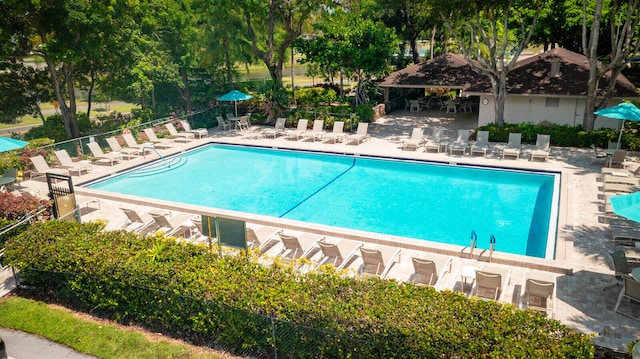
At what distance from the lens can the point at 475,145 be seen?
68.0 feet

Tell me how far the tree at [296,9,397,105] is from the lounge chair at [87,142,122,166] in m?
12.0

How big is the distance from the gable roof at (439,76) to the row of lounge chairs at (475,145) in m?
6.08

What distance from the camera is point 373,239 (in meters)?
12.3

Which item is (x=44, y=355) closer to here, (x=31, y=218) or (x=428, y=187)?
(x=31, y=218)

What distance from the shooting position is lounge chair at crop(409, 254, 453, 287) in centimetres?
1007

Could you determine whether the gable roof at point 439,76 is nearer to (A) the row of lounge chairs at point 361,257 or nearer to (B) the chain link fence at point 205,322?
(A) the row of lounge chairs at point 361,257

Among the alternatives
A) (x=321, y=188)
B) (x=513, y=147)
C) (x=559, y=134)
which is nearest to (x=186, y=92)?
(x=321, y=188)

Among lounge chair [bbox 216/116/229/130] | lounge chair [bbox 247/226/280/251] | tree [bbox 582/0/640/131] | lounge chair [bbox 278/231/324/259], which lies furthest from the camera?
lounge chair [bbox 216/116/229/130]

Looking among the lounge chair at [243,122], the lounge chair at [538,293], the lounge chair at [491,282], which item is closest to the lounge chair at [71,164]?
the lounge chair at [243,122]

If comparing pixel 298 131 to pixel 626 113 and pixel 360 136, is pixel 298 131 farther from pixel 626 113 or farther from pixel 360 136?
pixel 626 113

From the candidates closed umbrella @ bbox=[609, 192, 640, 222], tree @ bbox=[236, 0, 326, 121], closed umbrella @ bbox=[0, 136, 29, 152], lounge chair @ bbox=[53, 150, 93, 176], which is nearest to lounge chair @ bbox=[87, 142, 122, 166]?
lounge chair @ bbox=[53, 150, 93, 176]

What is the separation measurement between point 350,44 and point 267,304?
2035 cm

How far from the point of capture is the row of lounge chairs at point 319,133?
23312mm

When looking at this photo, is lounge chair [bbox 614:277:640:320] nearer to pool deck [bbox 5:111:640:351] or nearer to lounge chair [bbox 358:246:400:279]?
pool deck [bbox 5:111:640:351]
